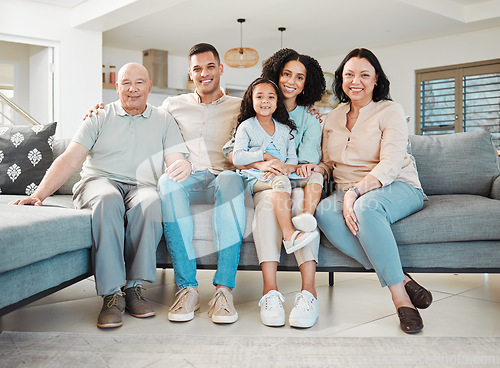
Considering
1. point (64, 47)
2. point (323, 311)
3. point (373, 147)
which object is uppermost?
point (64, 47)

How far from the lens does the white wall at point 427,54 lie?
290 inches

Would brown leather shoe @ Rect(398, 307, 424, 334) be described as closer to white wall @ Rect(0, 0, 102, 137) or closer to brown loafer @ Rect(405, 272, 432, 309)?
brown loafer @ Rect(405, 272, 432, 309)

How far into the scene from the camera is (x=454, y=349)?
5.14 ft

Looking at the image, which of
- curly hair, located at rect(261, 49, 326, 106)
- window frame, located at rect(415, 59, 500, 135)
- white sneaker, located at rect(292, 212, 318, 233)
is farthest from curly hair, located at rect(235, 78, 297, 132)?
window frame, located at rect(415, 59, 500, 135)

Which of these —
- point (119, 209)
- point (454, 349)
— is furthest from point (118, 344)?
point (454, 349)

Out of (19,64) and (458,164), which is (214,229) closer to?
(458,164)

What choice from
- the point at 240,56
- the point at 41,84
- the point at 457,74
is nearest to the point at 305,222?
the point at 240,56

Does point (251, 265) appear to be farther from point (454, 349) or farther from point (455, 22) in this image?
point (455, 22)

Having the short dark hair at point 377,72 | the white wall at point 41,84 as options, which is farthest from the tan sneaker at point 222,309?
the white wall at point 41,84

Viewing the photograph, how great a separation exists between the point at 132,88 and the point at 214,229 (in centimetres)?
78

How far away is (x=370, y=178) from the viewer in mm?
1979

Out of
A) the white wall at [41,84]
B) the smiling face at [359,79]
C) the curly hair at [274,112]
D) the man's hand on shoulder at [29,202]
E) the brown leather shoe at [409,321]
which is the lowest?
the brown leather shoe at [409,321]

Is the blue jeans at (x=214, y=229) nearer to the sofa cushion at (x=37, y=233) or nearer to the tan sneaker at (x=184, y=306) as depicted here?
the tan sneaker at (x=184, y=306)

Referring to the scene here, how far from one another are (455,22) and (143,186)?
6.28m
